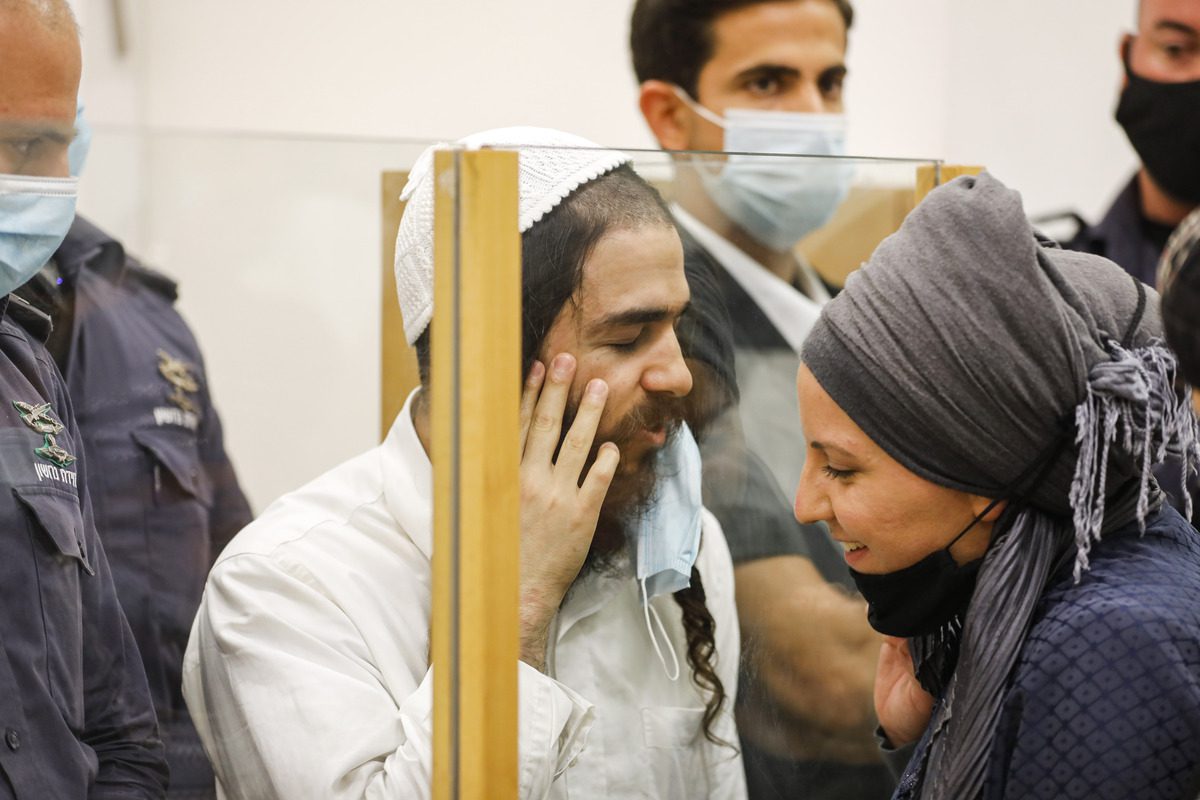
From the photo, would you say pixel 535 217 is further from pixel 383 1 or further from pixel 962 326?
pixel 383 1

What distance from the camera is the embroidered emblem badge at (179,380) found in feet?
5.68

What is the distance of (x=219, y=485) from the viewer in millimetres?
1739

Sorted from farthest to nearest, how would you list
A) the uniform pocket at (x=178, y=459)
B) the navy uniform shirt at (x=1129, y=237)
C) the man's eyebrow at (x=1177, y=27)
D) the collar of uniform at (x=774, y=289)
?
the navy uniform shirt at (x=1129, y=237)
the man's eyebrow at (x=1177, y=27)
the collar of uniform at (x=774, y=289)
the uniform pocket at (x=178, y=459)

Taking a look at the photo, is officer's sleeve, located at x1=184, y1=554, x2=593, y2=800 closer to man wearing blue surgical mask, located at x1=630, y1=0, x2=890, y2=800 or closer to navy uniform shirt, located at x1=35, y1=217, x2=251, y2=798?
navy uniform shirt, located at x1=35, y1=217, x2=251, y2=798

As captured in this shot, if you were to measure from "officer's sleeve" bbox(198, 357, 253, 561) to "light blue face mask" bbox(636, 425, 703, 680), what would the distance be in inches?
20.1

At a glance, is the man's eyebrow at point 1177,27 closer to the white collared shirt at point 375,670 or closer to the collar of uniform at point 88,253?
the white collared shirt at point 375,670

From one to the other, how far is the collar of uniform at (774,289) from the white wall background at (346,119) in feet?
1.50

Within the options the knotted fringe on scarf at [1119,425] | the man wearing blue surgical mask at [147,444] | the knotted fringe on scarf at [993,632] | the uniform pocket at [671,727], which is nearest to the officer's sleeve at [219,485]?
the man wearing blue surgical mask at [147,444]

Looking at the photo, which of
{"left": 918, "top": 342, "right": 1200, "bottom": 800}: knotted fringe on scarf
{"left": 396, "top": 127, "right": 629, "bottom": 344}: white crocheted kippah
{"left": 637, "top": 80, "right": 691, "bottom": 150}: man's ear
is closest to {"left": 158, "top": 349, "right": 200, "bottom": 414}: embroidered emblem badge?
{"left": 396, "top": 127, "right": 629, "bottom": 344}: white crocheted kippah

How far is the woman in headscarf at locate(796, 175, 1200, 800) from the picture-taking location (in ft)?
4.25

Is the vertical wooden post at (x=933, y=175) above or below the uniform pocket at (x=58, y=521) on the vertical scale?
above

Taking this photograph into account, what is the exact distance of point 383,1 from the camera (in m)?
3.42

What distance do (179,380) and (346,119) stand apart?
1819 millimetres

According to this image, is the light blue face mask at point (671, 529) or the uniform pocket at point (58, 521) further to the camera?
the light blue face mask at point (671, 529)
